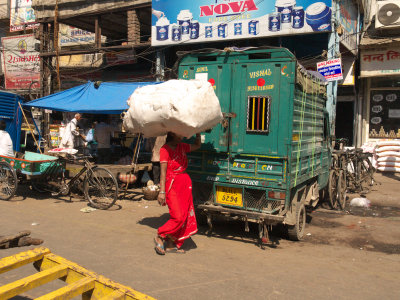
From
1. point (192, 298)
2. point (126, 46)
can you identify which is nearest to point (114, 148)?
point (126, 46)

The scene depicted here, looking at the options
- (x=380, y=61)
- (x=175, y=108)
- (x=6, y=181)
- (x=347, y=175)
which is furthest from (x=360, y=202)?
(x=6, y=181)

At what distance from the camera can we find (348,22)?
1191cm

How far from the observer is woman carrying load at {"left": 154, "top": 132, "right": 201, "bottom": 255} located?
4754 millimetres

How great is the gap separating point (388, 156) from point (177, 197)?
367 inches

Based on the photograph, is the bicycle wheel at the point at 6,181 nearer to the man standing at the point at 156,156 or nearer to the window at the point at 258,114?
the man standing at the point at 156,156

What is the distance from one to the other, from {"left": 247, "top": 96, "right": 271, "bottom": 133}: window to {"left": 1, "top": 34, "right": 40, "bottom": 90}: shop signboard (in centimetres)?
1806

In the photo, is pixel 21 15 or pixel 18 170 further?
pixel 21 15

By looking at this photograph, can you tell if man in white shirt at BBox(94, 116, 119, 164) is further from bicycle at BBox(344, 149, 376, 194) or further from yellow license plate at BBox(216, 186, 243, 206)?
bicycle at BBox(344, 149, 376, 194)

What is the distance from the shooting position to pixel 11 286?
199 centimetres

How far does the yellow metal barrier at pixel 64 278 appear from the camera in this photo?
201 cm

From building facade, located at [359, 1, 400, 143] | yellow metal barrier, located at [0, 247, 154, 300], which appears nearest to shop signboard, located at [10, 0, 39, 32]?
building facade, located at [359, 1, 400, 143]

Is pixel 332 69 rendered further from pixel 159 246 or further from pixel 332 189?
pixel 159 246

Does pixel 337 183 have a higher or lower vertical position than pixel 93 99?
lower

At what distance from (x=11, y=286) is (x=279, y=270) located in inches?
123
